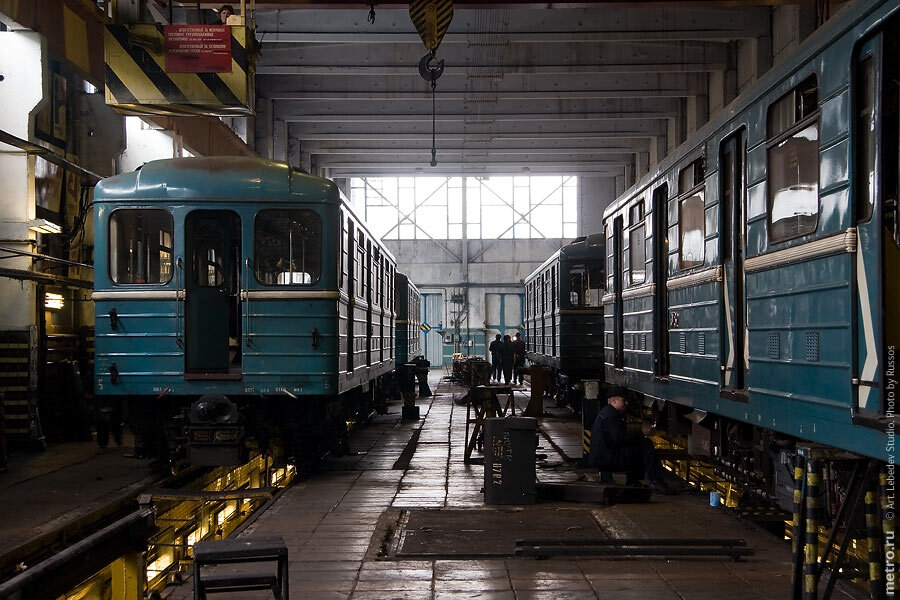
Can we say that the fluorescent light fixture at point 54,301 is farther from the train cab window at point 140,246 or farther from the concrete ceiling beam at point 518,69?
the concrete ceiling beam at point 518,69

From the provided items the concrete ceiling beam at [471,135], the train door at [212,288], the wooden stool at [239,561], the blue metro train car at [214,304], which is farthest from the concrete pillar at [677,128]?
the wooden stool at [239,561]

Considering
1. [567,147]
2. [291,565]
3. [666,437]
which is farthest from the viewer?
[567,147]

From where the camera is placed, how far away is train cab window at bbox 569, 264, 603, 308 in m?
17.6

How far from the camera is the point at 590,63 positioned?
16.8 meters

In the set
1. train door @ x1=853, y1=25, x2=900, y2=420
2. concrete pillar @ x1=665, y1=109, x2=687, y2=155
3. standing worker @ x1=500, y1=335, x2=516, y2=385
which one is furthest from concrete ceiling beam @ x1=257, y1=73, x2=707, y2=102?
train door @ x1=853, y1=25, x2=900, y2=420

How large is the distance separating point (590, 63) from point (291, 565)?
12745 millimetres

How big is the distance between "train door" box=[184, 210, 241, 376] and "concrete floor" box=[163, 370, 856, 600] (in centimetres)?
164

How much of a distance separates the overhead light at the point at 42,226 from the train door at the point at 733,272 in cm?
837

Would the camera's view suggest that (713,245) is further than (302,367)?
No

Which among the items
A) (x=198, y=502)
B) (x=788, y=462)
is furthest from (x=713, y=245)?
→ (x=198, y=502)

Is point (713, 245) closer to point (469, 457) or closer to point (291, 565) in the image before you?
point (291, 565)

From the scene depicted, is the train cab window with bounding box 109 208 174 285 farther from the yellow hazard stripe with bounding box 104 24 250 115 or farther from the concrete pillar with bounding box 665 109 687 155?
the concrete pillar with bounding box 665 109 687 155

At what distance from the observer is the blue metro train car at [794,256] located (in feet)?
14.6

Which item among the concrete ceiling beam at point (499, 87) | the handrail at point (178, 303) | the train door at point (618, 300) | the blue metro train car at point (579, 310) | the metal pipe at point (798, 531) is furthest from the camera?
the concrete ceiling beam at point (499, 87)
